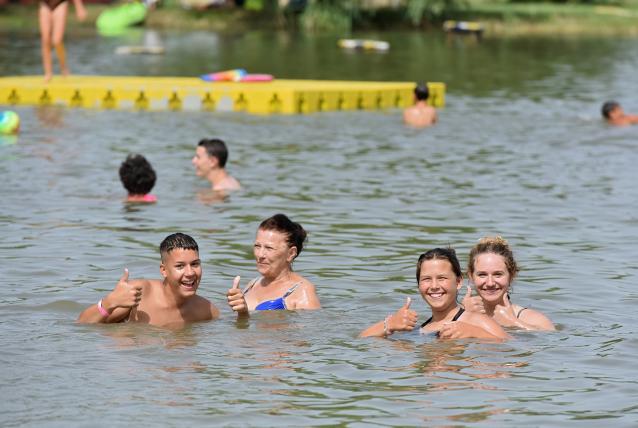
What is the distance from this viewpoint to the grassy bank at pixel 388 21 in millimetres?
49562

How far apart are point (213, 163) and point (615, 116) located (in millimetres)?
8813

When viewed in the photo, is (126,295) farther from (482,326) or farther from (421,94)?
(421,94)

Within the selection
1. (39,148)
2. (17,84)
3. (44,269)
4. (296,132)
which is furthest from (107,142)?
(44,269)

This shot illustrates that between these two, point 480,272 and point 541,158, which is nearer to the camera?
point 480,272

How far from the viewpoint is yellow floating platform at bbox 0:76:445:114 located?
22969 mm

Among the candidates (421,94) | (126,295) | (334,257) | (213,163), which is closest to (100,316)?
(126,295)

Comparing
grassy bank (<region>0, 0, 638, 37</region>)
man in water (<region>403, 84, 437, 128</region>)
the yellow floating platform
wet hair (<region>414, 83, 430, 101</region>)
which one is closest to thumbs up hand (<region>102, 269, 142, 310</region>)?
man in water (<region>403, 84, 437, 128</region>)

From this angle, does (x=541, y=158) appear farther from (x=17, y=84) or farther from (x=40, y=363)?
(x=40, y=363)

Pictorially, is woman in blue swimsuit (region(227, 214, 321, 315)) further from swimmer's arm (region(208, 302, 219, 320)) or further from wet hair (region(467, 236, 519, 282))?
wet hair (region(467, 236, 519, 282))

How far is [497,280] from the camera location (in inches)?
366

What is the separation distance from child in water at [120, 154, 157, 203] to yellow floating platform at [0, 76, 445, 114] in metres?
8.04

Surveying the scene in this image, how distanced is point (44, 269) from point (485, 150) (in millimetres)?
9344

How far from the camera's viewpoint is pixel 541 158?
19031 millimetres

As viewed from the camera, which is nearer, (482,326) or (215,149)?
(482,326)
